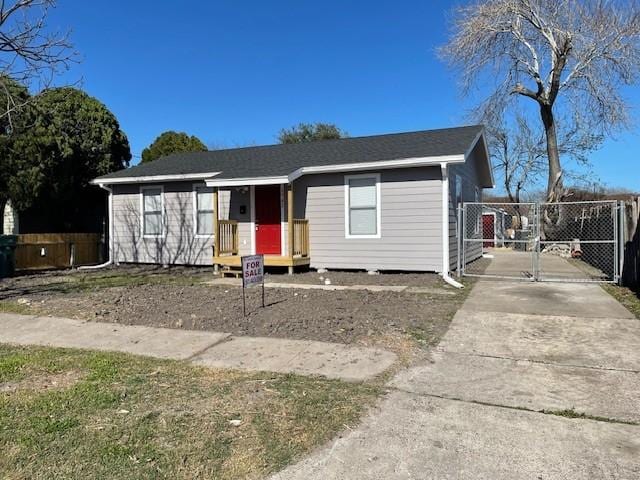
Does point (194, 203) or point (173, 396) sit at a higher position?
point (194, 203)

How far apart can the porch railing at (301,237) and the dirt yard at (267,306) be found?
0.79 metres

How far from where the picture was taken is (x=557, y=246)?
65.7 ft

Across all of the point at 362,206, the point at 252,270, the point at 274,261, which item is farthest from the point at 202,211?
the point at 252,270

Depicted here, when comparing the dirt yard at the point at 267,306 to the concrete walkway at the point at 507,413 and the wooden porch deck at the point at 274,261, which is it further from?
the concrete walkway at the point at 507,413

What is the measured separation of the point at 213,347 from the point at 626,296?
7.04m

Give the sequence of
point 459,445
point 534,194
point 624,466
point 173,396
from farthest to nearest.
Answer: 1. point 534,194
2. point 173,396
3. point 459,445
4. point 624,466

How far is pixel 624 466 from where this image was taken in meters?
2.82

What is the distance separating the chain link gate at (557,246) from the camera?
1044cm

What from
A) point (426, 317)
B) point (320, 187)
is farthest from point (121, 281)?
point (426, 317)

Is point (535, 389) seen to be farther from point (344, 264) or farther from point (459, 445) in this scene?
point (344, 264)

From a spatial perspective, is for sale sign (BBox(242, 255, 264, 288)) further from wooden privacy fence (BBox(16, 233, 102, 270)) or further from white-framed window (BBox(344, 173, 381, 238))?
wooden privacy fence (BBox(16, 233, 102, 270))

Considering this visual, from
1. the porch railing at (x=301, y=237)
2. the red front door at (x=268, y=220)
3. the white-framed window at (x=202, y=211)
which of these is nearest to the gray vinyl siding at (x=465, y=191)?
the porch railing at (x=301, y=237)

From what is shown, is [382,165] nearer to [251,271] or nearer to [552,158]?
[251,271]

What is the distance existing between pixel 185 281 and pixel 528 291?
24.3 ft
